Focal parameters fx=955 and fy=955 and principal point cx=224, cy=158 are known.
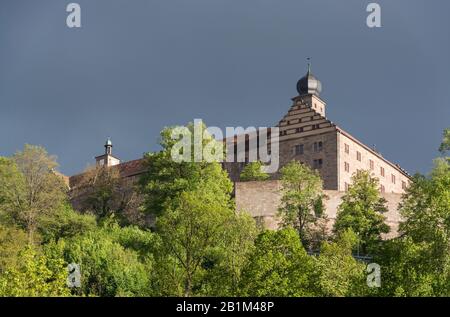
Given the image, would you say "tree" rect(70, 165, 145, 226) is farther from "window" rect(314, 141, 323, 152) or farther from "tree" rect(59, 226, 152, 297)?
"window" rect(314, 141, 323, 152)

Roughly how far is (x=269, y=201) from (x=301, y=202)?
611cm

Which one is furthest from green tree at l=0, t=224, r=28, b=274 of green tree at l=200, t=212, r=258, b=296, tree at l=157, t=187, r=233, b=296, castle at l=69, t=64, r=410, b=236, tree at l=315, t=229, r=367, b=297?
castle at l=69, t=64, r=410, b=236

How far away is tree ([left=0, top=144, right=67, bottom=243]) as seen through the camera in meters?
68.5

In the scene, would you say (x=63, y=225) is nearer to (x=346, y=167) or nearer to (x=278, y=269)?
(x=278, y=269)

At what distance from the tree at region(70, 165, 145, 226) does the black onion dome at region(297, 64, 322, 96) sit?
2501 cm

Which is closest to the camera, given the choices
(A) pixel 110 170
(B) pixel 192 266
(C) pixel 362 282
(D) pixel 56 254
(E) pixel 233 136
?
(C) pixel 362 282

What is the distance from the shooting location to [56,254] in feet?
200

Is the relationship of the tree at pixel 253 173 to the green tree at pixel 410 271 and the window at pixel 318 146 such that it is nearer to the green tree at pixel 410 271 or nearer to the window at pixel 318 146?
the window at pixel 318 146

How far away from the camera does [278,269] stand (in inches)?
1801

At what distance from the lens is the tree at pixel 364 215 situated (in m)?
65.2

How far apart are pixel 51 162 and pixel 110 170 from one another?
62.8 feet

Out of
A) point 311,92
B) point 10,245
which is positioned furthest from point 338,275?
point 311,92
